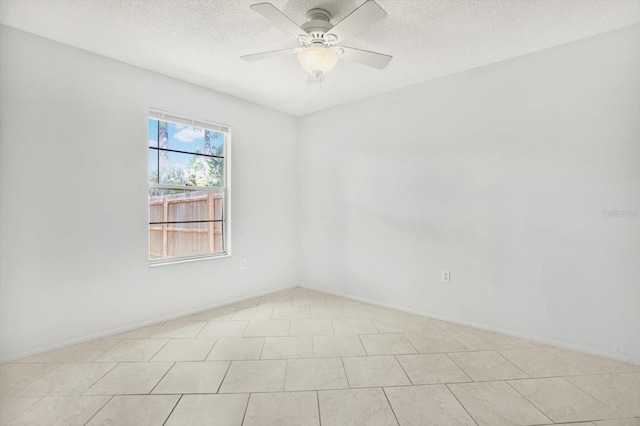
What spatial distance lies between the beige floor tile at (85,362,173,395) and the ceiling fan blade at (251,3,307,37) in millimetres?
2403

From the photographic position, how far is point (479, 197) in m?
2.95

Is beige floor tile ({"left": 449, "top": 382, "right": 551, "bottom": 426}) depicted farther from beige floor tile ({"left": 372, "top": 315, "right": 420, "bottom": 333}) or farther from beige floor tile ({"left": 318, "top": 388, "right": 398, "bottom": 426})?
beige floor tile ({"left": 372, "top": 315, "right": 420, "bottom": 333})

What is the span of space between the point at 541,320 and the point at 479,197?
117cm

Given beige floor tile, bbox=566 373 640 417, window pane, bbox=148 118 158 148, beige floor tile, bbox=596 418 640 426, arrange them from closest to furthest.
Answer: beige floor tile, bbox=596 418 640 426 < beige floor tile, bbox=566 373 640 417 < window pane, bbox=148 118 158 148

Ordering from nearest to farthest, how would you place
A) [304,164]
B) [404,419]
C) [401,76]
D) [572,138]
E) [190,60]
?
1. [404,419]
2. [572,138]
3. [190,60]
4. [401,76]
5. [304,164]

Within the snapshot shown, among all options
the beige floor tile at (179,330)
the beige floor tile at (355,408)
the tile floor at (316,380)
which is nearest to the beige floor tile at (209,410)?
the tile floor at (316,380)

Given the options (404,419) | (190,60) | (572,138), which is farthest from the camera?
(190,60)

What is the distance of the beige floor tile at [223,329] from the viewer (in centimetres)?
278

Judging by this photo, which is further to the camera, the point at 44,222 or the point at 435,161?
the point at 435,161

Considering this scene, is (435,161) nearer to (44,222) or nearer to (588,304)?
(588,304)

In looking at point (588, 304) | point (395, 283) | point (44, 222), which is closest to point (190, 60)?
point (44, 222)

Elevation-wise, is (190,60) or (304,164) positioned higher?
(190,60)

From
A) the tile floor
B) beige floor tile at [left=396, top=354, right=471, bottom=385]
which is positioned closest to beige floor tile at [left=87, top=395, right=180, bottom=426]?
the tile floor

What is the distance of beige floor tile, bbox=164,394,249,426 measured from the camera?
165 centimetres
